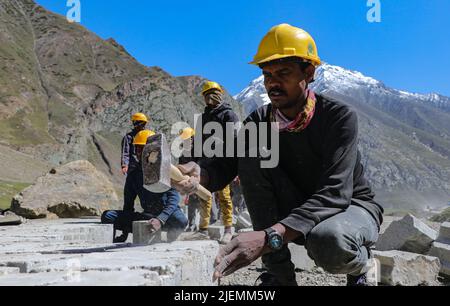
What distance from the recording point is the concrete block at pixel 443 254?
4.81 metres

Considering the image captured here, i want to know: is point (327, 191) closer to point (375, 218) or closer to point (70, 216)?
point (375, 218)

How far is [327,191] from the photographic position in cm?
237

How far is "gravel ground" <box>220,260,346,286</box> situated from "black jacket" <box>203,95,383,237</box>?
1602 millimetres

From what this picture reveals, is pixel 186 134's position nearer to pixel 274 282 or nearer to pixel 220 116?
pixel 220 116

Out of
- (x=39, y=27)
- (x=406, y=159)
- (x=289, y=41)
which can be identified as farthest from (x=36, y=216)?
(x=406, y=159)

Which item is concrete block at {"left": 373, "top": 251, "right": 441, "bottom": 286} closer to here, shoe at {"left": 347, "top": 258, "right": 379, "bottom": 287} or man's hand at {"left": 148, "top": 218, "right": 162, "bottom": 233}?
shoe at {"left": 347, "top": 258, "right": 379, "bottom": 287}

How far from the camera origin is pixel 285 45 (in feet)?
8.67

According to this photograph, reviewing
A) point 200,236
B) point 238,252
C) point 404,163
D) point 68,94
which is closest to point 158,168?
point 238,252

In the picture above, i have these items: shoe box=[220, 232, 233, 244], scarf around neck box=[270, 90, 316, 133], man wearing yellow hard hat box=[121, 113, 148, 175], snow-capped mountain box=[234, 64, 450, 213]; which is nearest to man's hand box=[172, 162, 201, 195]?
scarf around neck box=[270, 90, 316, 133]

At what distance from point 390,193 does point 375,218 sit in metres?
121

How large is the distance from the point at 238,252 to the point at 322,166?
927 millimetres

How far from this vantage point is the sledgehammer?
99.9 inches

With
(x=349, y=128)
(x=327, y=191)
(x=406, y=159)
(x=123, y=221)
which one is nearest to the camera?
(x=327, y=191)

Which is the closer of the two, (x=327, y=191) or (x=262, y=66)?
(x=327, y=191)
